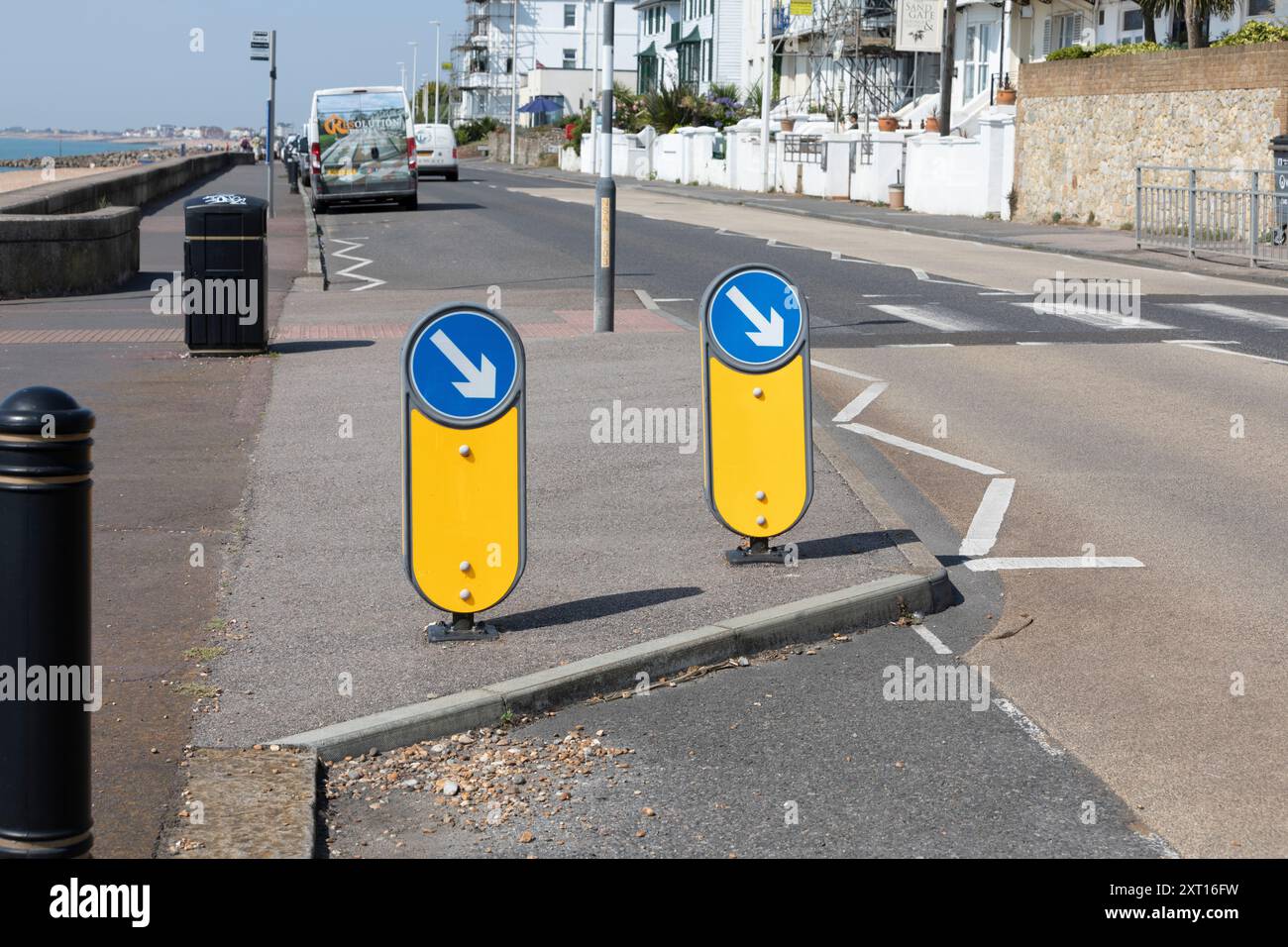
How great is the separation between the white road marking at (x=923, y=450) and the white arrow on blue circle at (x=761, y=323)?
3.02m

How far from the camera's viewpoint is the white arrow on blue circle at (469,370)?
5727mm

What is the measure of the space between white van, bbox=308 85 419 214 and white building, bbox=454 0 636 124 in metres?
78.6

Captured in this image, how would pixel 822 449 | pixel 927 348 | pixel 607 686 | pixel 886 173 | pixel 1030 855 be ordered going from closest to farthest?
pixel 1030 855
pixel 607 686
pixel 822 449
pixel 927 348
pixel 886 173

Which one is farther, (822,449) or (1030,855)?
(822,449)

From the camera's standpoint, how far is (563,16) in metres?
128

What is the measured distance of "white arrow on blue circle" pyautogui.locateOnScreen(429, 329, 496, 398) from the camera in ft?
18.8

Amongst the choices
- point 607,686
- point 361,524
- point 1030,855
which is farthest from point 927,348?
point 1030,855

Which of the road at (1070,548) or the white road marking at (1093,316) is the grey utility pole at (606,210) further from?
the white road marking at (1093,316)

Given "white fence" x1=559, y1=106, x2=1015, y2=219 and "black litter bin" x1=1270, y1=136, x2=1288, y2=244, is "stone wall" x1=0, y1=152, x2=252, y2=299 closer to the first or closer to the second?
"black litter bin" x1=1270, y1=136, x2=1288, y2=244

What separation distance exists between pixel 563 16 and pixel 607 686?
128m
